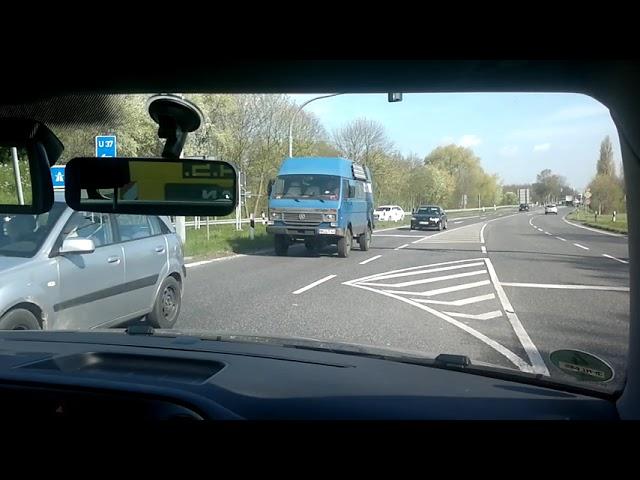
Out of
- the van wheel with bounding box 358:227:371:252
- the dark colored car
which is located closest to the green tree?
the van wheel with bounding box 358:227:371:252

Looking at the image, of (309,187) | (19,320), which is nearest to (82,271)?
(19,320)

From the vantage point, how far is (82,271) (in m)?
6.00

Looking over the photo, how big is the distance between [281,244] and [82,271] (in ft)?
34.4

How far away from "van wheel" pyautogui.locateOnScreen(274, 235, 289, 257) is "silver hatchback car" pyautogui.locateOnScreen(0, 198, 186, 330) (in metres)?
8.15

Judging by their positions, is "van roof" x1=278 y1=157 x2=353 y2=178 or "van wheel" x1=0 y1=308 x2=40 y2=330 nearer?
"van wheel" x1=0 y1=308 x2=40 y2=330

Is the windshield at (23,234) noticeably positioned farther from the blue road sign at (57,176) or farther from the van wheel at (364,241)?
the van wheel at (364,241)

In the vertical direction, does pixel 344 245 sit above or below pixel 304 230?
below

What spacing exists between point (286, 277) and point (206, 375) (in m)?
9.04

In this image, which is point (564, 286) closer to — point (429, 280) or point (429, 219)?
point (429, 280)

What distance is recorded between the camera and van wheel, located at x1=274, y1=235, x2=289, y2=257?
15.9 meters

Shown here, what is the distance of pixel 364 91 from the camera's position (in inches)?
126

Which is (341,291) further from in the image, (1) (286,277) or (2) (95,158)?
(2) (95,158)

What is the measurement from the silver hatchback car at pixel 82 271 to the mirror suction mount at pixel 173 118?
2031 mm

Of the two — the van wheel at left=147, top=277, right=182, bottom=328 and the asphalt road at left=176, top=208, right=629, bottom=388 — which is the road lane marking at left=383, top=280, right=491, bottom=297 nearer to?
the asphalt road at left=176, top=208, right=629, bottom=388
